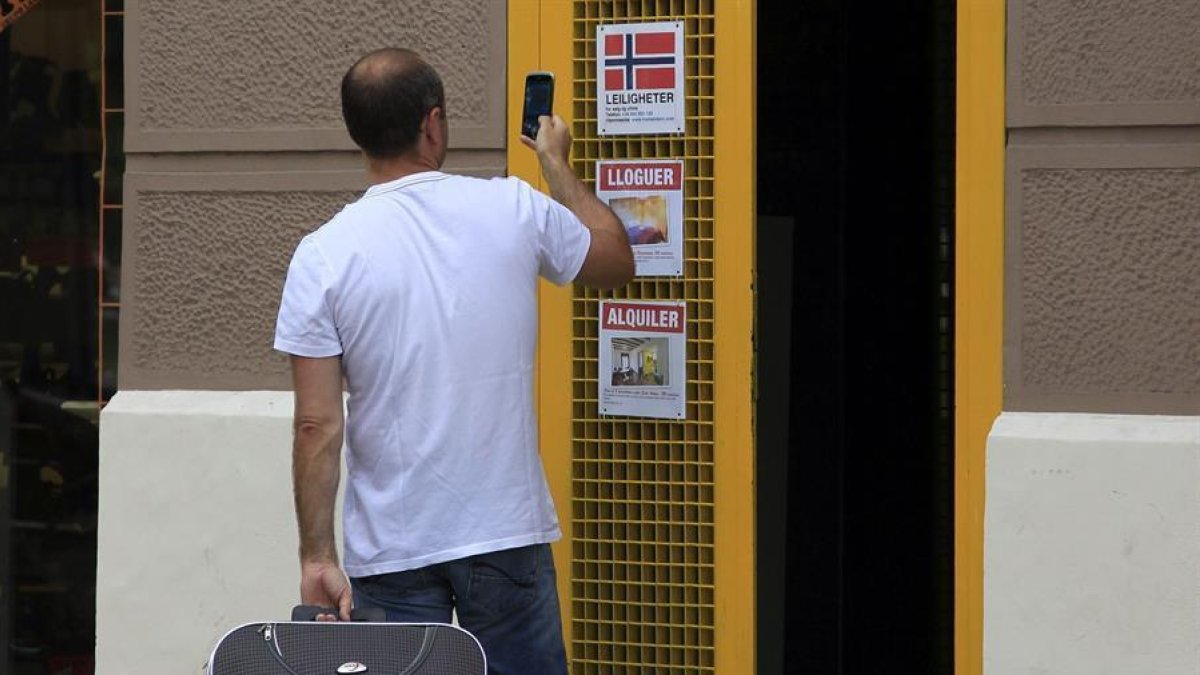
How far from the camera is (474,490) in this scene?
12.1 ft

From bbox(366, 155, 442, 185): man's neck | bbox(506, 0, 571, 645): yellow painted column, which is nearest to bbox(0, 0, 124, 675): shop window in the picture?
bbox(506, 0, 571, 645): yellow painted column

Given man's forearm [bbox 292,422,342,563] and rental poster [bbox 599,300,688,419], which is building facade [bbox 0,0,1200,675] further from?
man's forearm [bbox 292,422,342,563]

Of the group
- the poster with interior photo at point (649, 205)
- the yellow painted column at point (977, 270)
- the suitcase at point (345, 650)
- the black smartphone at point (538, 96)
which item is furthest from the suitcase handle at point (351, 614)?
the yellow painted column at point (977, 270)

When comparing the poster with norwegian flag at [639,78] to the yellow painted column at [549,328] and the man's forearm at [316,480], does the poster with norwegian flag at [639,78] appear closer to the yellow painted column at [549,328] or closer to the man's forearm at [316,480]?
the yellow painted column at [549,328]

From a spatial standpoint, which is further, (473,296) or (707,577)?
(707,577)

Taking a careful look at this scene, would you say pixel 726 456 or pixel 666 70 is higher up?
pixel 666 70

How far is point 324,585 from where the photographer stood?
144 inches

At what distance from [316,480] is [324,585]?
8.0 inches

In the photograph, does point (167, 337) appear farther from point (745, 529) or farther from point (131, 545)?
point (745, 529)

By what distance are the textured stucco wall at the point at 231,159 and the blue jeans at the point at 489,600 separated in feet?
5.81

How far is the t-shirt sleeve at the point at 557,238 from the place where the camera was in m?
3.83

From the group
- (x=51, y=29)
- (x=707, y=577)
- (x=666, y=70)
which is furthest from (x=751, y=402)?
(x=51, y=29)

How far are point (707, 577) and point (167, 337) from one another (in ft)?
5.63

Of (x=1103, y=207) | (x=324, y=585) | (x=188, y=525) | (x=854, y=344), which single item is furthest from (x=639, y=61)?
(x=324, y=585)
